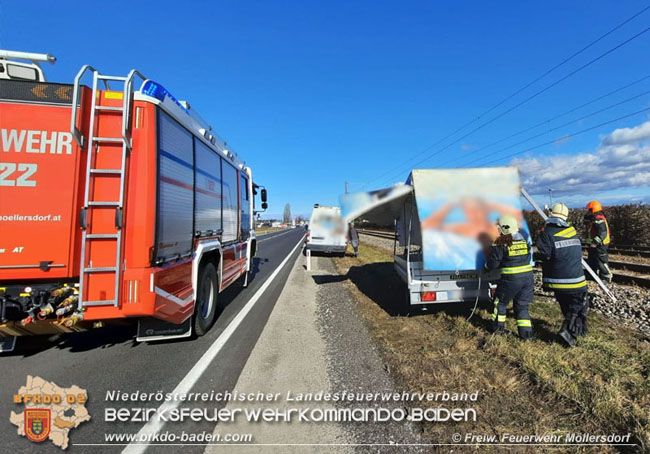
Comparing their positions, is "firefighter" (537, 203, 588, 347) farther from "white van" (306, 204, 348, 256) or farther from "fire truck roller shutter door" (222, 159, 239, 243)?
"white van" (306, 204, 348, 256)

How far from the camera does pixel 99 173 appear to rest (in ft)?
10.5

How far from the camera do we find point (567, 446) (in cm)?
230

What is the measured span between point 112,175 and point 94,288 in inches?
46.8

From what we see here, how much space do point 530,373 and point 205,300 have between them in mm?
4506

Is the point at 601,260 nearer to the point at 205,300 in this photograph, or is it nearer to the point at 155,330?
the point at 205,300

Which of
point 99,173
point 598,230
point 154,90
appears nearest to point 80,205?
point 99,173

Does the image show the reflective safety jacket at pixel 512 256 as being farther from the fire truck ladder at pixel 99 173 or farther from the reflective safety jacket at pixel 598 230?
the fire truck ladder at pixel 99 173

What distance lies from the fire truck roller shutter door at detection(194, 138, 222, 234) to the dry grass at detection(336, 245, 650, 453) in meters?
3.24

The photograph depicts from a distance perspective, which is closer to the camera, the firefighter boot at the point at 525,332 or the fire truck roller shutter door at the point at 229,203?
the firefighter boot at the point at 525,332

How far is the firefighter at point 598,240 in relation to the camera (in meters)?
6.56

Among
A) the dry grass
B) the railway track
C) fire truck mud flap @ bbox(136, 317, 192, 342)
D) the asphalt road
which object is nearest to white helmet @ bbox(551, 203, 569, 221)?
the dry grass

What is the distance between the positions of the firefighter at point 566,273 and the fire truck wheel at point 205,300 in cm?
486

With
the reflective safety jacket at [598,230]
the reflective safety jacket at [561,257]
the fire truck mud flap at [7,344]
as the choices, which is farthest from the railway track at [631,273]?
the fire truck mud flap at [7,344]

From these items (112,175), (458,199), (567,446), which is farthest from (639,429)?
(112,175)
